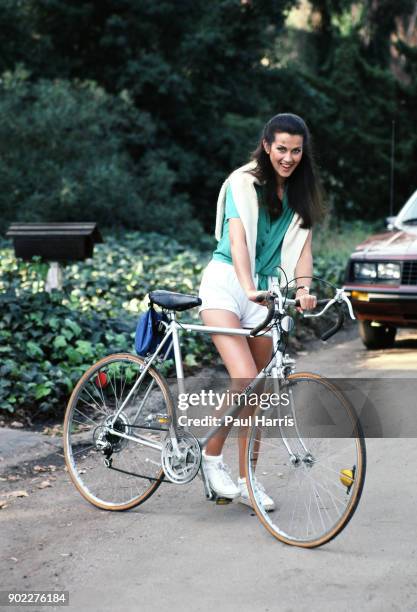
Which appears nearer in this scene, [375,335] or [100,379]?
[100,379]

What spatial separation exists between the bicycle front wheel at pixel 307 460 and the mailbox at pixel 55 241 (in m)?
5.28

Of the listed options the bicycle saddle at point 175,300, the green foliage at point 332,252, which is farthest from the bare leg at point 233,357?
the green foliage at point 332,252

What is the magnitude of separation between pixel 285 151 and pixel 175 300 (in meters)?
0.87

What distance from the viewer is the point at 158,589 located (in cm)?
382

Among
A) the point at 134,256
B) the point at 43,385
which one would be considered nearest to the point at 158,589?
the point at 43,385

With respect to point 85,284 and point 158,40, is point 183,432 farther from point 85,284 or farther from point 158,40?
point 158,40

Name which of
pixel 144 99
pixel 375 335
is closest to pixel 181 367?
pixel 375 335

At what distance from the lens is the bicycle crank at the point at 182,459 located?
454cm

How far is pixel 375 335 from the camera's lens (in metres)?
9.69

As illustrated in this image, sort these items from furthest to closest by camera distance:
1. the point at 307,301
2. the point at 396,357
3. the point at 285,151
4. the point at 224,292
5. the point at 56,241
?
the point at 56,241, the point at 396,357, the point at 224,292, the point at 285,151, the point at 307,301

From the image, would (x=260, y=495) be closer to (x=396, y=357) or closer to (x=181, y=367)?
(x=181, y=367)

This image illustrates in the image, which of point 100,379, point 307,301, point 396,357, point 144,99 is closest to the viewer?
point 307,301

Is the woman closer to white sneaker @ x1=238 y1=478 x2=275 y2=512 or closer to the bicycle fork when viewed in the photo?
white sneaker @ x1=238 y1=478 x2=275 y2=512

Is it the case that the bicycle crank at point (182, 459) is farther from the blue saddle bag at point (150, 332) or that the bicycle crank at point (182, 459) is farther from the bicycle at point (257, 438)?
the blue saddle bag at point (150, 332)
